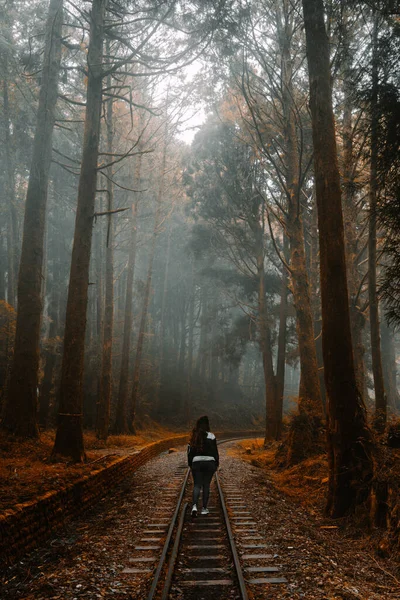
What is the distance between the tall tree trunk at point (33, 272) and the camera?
9.04 metres

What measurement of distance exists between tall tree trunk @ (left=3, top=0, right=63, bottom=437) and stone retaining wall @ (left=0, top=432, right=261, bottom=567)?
1901 mm

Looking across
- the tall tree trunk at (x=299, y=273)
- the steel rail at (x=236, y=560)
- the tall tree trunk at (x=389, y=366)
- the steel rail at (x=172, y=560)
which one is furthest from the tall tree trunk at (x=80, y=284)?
the tall tree trunk at (x=389, y=366)

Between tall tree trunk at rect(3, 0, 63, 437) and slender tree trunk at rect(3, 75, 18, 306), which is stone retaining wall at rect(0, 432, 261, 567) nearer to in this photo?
tall tree trunk at rect(3, 0, 63, 437)

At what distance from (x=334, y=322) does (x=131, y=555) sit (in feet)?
14.1

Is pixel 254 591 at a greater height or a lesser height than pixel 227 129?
lesser

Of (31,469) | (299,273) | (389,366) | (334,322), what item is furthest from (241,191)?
(389,366)

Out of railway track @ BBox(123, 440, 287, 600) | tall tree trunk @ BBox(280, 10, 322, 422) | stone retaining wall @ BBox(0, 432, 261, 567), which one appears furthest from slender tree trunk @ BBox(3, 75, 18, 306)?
railway track @ BBox(123, 440, 287, 600)

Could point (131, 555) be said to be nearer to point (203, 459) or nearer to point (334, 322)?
point (203, 459)

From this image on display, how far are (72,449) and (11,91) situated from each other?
17.5 m

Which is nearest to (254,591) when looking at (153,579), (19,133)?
(153,579)

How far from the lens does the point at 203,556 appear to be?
5.17 meters

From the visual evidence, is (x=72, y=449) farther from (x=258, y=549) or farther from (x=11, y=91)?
(x=11, y=91)

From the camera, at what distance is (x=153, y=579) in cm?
430

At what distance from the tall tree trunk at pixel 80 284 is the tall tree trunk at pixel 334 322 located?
16.7ft
